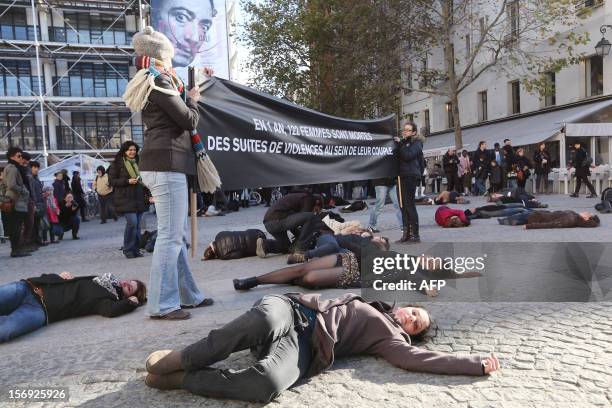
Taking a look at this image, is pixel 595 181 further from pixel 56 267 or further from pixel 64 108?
pixel 64 108

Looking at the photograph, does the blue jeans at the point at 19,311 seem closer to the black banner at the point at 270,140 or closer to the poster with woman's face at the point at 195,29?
the black banner at the point at 270,140

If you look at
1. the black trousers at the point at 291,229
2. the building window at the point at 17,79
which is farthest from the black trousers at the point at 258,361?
the building window at the point at 17,79

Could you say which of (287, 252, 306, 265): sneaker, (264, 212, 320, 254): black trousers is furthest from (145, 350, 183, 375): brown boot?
(264, 212, 320, 254): black trousers

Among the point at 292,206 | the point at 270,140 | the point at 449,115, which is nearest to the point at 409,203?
the point at 292,206

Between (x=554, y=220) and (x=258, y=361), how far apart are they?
26.7ft

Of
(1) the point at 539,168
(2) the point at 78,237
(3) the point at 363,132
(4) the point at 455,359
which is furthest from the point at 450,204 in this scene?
(4) the point at 455,359

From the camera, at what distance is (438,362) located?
3072 mm

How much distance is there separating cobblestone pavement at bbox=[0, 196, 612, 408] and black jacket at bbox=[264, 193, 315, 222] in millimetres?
2300

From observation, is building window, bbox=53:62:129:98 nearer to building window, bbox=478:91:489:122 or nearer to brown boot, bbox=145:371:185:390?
building window, bbox=478:91:489:122

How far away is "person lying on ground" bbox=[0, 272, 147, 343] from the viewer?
4.29m

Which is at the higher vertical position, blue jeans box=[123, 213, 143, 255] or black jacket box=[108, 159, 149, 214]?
black jacket box=[108, 159, 149, 214]

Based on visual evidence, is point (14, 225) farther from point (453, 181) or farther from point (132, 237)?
point (453, 181)

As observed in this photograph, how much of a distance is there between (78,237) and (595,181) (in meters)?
16.6

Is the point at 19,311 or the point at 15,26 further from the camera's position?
the point at 15,26
